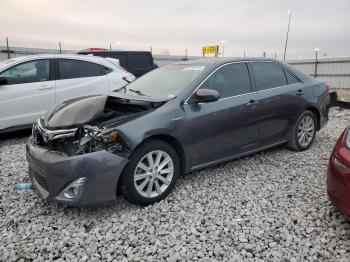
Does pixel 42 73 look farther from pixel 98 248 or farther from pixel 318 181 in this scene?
pixel 318 181

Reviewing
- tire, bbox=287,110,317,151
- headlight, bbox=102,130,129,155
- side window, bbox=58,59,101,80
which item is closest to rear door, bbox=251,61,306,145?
tire, bbox=287,110,317,151

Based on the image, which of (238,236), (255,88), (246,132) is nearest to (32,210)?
(238,236)

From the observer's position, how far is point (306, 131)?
4977 millimetres

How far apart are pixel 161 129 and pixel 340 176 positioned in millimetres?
1689

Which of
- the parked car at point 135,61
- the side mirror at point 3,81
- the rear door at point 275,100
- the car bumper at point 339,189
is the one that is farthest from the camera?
the parked car at point 135,61

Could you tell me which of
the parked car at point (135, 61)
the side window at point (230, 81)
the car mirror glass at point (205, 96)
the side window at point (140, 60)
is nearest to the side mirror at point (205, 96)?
the car mirror glass at point (205, 96)

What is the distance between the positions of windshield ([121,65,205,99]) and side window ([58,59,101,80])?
223cm

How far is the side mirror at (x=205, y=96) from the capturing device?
343 centimetres

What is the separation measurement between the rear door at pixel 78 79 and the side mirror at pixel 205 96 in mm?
2823

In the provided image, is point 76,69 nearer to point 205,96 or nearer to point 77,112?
point 77,112

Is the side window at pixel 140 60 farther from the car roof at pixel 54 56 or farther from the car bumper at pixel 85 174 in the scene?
the car bumper at pixel 85 174

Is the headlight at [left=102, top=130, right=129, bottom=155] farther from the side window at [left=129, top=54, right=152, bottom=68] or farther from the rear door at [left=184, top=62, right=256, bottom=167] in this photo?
the side window at [left=129, top=54, right=152, bottom=68]

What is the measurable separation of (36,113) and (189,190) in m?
3.55

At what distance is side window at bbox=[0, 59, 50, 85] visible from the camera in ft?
18.1
